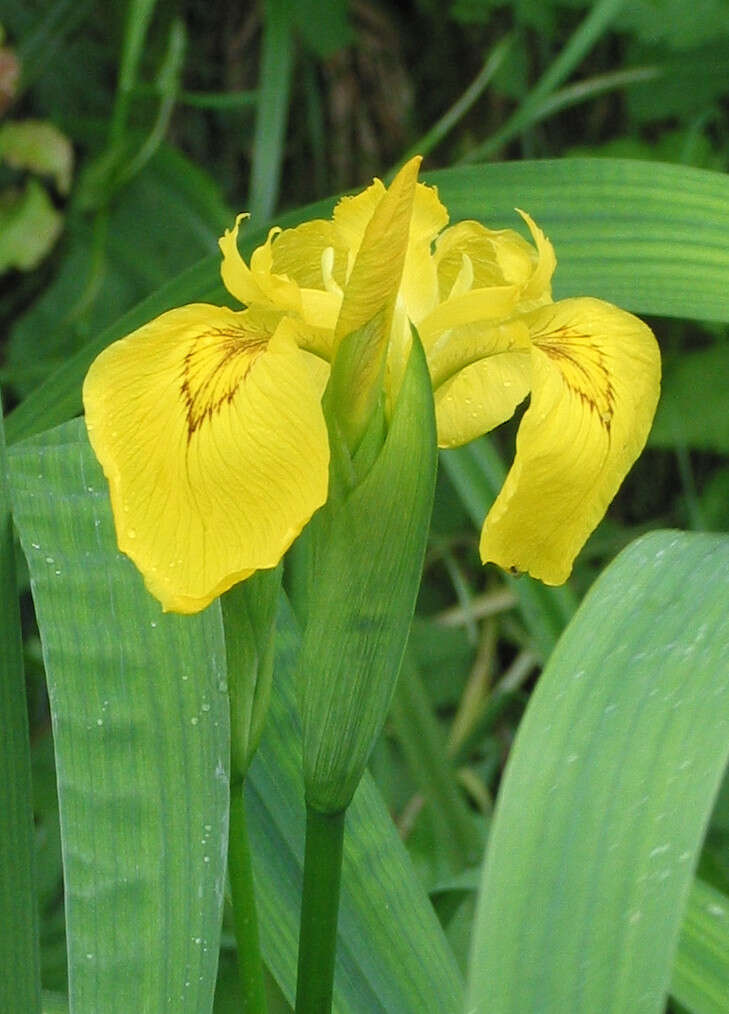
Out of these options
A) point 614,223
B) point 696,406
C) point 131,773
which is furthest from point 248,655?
point 696,406

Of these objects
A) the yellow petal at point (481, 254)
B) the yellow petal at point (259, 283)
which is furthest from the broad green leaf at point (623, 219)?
the yellow petal at point (259, 283)

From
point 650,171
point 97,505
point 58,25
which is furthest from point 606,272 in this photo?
point 58,25

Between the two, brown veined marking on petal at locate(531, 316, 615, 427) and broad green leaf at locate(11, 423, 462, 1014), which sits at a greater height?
brown veined marking on petal at locate(531, 316, 615, 427)

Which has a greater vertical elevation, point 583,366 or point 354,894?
point 583,366

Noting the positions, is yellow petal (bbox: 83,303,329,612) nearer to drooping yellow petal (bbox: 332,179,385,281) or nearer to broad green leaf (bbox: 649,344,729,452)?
drooping yellow petal (bbox: 332,179,385,281)

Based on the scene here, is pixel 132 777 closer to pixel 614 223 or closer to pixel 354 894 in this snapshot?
pixel 354 894

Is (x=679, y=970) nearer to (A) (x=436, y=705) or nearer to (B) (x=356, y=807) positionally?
(B) (x=356, y=807)

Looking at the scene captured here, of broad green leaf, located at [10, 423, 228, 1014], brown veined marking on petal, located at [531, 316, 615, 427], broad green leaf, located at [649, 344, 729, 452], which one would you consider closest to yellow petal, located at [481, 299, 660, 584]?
brown veined marking on petal, located at [531, 316, 615, 427]
